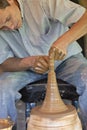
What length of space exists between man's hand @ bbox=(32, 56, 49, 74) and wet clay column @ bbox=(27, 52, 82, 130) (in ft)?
0.82

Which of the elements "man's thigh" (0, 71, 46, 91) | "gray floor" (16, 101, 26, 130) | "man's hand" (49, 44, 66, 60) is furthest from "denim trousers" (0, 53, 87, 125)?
"man's hand" (49, 44, 66, 60)

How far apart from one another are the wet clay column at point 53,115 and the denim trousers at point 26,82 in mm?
314

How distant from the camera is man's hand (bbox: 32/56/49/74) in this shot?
148 centimetres

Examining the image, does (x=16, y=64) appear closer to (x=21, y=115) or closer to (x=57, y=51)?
(x=21, y=115)

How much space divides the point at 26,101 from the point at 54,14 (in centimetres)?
46

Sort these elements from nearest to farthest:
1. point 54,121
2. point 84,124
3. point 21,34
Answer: point 54,121 → point 84,124 → point 21,34

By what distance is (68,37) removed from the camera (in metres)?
1.41

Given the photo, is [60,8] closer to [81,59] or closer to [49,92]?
[81,59]

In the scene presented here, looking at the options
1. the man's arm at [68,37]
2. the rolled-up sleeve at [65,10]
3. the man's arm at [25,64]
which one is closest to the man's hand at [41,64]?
the man's arm at [25,64]

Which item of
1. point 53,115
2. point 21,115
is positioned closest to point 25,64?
point 21,115

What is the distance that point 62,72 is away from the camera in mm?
1677

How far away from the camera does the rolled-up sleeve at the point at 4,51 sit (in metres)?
1.68

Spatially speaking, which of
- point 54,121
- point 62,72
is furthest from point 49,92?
point 62,72

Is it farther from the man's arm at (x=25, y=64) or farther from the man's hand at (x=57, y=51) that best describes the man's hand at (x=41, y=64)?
the man's hand at (x=57, y=51)
